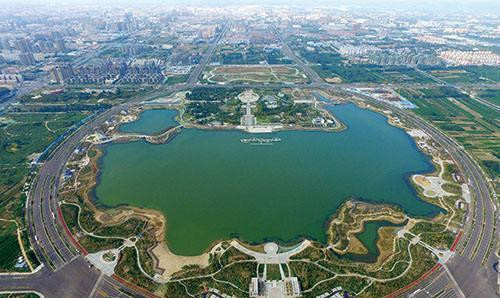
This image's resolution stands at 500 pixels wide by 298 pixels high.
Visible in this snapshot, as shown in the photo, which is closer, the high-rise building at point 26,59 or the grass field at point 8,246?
the grass field at point 8,246

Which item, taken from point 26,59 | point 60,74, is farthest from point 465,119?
point 26,59

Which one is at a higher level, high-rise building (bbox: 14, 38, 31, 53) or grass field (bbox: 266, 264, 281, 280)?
high-rise building (bbox: 14, 38, 31, 53)

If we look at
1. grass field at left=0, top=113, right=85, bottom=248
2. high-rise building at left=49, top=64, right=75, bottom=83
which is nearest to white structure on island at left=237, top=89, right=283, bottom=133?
grass field at left=0, top=113, right=85, bottom=248

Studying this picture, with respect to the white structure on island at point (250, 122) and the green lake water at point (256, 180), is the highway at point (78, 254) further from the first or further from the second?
the white structure on island at point (250, 122)

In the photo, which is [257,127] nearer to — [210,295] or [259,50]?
[210,295]

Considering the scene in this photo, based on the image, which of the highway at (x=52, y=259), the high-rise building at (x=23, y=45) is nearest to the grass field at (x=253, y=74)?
the highway at (x=52, y=259)

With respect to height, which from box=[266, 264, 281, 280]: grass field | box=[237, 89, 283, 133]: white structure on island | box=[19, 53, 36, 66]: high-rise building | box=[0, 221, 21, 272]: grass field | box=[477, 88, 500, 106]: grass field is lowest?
box=[0, 221, 21, 272]: grass field

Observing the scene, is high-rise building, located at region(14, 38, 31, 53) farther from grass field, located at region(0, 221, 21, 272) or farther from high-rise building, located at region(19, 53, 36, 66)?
grass field, located at region(0, 221, 21, 272)

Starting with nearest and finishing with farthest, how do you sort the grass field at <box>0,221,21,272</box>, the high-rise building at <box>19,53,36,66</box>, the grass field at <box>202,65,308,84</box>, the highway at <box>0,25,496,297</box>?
1. the highway at <box>0,25,496,297</box>
2. the grass field at <box>0,221,21,272</box>
3. the grass field at <box>202,65,308,84</box>
4. the high-rise building at <box>19,53,36,66</box>
